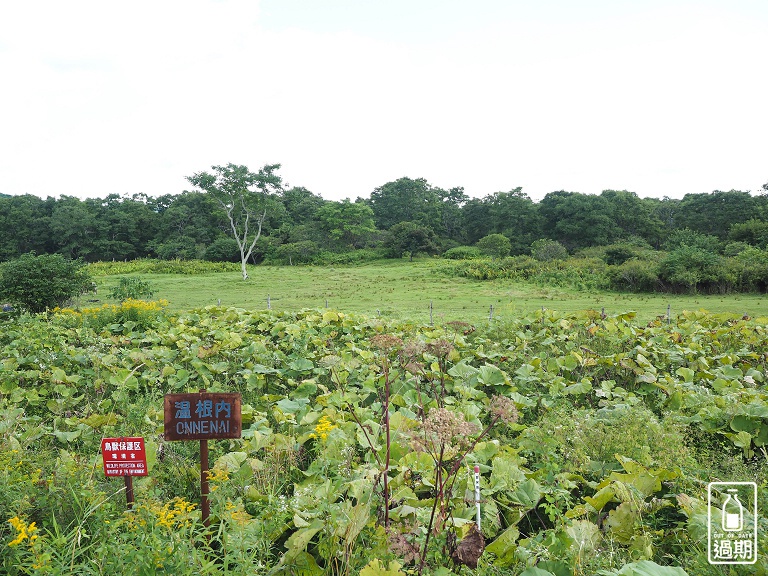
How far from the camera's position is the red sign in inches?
110

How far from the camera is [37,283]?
15.5 meters

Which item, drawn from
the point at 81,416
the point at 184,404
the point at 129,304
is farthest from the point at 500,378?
the point at 129,304

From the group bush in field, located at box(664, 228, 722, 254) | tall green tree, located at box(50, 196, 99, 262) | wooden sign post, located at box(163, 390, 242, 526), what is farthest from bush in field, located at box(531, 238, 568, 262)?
tall green tree, located at box(50, 196, 99, 262)

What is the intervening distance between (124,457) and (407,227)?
35419mm

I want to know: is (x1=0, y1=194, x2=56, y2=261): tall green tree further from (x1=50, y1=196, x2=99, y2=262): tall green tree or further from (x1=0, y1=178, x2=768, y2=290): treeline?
(x1=50, y1=196, x2=99, y2=262): tall green tree

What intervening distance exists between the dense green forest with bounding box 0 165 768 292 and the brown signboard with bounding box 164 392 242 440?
2395 centimetres

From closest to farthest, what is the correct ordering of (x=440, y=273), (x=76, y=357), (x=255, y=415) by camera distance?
(x=255, y=415), (x=76, y=357), (x=440, y=273)

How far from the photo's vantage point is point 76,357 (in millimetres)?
6484

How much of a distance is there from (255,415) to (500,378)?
7.80 feet

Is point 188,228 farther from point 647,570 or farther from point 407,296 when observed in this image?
point 647,570

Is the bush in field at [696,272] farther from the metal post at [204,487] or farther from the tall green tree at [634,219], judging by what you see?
the metal post at [204,487]

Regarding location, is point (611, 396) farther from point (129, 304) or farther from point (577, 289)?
point (577, 289)

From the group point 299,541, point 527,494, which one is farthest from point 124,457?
point 527,494

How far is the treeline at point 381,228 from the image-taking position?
34375mm
